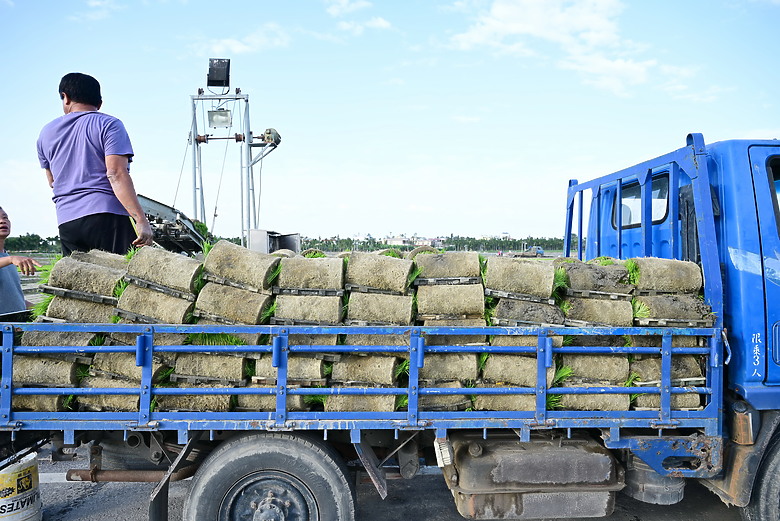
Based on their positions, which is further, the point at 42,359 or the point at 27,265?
the point at 27,265

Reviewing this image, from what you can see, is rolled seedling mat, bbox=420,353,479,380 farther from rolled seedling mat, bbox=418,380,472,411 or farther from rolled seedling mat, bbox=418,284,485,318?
rolled seedling mat, bbox=418,284,485,318

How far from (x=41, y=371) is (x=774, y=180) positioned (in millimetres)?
4996

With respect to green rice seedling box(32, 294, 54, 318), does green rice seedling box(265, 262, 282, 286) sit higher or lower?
higher

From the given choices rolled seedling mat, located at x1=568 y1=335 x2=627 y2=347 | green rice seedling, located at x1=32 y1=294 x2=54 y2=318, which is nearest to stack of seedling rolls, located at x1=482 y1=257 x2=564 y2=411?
rolled seedling mat, located at x1=568 y1=335 x2=627 y2=347

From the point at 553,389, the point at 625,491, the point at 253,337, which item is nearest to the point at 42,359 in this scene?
the point at 253,337

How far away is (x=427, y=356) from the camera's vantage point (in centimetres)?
314

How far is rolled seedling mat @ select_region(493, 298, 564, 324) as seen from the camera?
317 centimetres

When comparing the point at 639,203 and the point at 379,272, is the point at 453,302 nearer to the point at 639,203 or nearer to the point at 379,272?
the point at 379,272

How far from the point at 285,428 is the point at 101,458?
1.47m

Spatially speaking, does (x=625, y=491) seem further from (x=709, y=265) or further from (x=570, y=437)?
(x=709, y=265)

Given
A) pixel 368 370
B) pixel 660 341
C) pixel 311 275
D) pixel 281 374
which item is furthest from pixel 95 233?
pixel 660 341

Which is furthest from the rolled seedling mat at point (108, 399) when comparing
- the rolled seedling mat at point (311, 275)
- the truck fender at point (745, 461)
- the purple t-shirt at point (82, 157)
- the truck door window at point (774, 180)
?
the truck door window at point (774, 180)

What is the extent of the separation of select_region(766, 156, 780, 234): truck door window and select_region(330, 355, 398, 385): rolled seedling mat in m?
2.79

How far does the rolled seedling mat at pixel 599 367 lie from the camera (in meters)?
3.20
